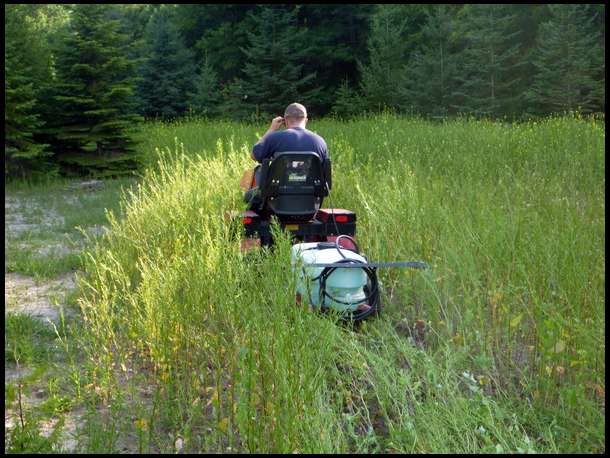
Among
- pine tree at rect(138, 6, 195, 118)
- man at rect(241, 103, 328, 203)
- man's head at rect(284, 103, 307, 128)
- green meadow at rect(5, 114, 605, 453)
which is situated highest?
man's head at rect(284, 103, 307, 128)

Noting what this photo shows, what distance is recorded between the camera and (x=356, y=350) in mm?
3664

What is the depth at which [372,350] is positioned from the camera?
3.96m

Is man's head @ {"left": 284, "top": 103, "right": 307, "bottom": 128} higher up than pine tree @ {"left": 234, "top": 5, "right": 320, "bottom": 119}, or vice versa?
man's head @ {"left": 284, "top": 103, "right": 307, "bottom": 128}

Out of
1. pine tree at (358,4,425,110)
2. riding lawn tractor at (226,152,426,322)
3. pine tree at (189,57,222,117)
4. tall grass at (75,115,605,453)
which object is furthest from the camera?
pine tree at (189,57,222,117)

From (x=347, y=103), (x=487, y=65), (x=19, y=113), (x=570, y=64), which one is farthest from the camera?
(x=347, y=103)

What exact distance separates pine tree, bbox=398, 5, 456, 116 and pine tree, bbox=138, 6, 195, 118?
28.9ft

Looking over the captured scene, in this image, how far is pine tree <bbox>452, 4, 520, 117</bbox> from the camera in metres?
23.2

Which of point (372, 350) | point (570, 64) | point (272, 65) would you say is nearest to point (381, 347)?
point (372, 350)

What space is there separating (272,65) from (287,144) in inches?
886

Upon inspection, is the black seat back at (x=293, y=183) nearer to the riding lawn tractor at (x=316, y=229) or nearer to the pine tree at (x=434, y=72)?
the riding lawn tractor at (x=316, y=229)

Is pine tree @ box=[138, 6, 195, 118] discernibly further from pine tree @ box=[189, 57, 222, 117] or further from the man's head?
the man's head

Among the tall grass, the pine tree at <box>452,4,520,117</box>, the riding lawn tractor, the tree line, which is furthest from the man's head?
the pine tree at <box>452,4,520,117</box>

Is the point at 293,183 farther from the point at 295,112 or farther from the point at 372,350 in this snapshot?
the point at 372,350

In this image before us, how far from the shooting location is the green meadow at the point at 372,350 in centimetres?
285
